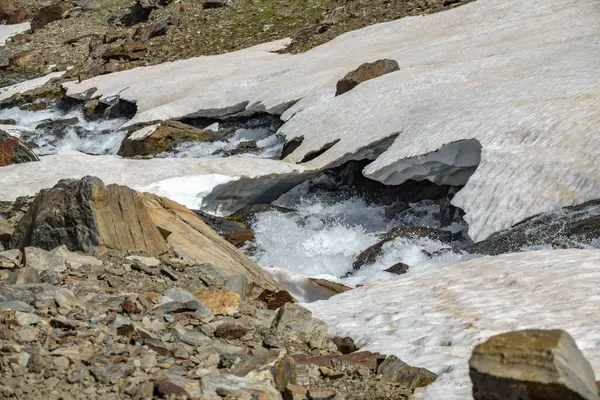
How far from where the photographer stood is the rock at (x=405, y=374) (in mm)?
7043

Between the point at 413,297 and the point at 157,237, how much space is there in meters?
3.71

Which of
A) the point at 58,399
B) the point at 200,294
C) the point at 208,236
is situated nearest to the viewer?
the point at 58,399

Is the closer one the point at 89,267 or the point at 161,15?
the point at 89,267

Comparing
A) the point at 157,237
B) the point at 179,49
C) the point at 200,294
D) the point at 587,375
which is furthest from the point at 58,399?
the point at 179,49

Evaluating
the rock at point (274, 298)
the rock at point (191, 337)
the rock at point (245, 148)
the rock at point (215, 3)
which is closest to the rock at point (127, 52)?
the rock at point (215, 3)

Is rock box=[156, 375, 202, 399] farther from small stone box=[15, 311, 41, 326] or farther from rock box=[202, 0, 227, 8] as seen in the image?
rock box=[202, 0, 227, 8]

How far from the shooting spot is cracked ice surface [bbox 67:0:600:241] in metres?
14.0

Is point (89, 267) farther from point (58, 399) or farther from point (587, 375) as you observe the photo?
point (587, 375)

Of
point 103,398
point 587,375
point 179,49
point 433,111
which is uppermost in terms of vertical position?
point 587,375

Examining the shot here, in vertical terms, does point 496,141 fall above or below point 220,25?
above

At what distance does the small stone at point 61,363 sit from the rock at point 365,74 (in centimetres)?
1899

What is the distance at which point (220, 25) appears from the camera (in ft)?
151

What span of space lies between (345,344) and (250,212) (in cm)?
982

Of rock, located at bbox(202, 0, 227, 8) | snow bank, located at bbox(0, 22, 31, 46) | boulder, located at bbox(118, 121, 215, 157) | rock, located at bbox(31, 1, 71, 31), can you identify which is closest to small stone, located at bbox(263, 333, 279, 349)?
boulder, located at bbox(118, 121, 215, 157)
